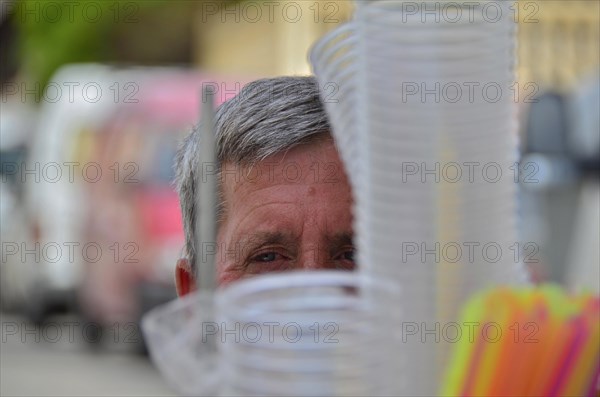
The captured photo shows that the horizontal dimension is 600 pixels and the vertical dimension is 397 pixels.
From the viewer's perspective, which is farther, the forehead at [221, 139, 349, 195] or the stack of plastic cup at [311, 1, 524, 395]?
the forehead at [221, 139, 349, 195]

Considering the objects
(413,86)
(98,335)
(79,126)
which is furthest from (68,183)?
(413,86)

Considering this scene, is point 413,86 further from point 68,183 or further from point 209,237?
point 68,183

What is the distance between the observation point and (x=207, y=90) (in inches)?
27.5

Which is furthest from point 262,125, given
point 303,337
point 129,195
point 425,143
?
point 129,195

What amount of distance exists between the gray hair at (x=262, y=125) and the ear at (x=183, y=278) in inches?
1.8

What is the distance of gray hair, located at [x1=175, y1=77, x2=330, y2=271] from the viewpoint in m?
1.16

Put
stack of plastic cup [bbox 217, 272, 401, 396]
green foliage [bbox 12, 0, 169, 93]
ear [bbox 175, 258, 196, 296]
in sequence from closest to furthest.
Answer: stack of plastic cup [bbox 217, 272, 401, 396], ear [bbox 175, 258, 196, 296], green foliage [bbox 12, 0, 169, 93]

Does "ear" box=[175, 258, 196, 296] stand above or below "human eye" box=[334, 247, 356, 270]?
below

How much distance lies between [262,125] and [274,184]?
0.07 metres

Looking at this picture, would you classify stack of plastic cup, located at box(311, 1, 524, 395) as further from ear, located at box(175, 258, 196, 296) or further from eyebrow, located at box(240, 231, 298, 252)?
ear, located at box(175, 258, 196, 296)

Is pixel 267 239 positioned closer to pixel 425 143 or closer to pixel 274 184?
pixel 274 184

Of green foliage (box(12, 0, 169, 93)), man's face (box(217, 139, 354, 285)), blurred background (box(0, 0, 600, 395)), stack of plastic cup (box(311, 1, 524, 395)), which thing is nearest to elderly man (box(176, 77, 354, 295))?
man's face (box(217, 139, 354, 285))

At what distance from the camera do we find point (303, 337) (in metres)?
0.56

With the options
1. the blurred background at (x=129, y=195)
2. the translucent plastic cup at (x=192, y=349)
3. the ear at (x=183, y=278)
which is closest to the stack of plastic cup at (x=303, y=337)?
the translucent plastic cup at (x=192, y=349)
